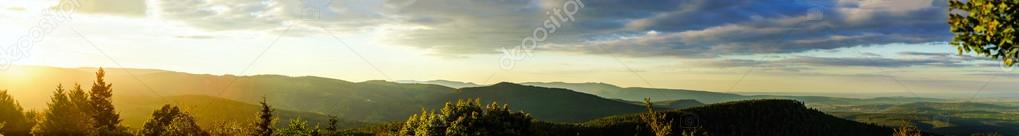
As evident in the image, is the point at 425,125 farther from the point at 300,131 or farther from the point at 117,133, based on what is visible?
the point at 117,133

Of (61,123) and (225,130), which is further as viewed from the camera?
(61,123)

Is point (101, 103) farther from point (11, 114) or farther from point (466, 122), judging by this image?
point (466, 122)

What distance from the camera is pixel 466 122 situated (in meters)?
41.2

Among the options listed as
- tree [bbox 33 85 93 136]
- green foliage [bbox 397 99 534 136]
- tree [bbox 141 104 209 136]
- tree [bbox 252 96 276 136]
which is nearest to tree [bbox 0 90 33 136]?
tree [bbox 33 85 93 136]

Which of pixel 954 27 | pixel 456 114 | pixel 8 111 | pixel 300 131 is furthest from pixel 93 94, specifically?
pixel 954 27

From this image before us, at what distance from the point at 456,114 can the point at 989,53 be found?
96.2ft

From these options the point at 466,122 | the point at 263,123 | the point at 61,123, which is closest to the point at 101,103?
the point at 61,123

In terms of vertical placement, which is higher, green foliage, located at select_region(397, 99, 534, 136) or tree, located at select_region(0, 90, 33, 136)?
green foliage, located at select_region(397, 99, 534, 136)

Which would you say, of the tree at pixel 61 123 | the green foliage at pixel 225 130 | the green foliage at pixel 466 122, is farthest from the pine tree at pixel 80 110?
the green foliage at pixel 466 122

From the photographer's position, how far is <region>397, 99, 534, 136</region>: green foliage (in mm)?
40938

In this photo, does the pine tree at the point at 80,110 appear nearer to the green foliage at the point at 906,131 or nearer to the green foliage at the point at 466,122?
the green foliage at the point at 466,122

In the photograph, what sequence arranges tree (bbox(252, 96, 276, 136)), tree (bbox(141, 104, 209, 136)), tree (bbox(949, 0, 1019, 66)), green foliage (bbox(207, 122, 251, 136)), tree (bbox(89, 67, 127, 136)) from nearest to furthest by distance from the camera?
1. tree (bbox(949, 0, 1019, 66))
2. tree (bbox(141, 104, 209, 136))
3. tree (bbox(252, 96, 276, 136))
4. green foliage (bbox(207, 122, 251, 136))
5. tree (bbox(89, 67, 127, 136))

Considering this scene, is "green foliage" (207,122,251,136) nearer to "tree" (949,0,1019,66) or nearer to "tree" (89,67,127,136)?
"tree" (89,67,127,136)

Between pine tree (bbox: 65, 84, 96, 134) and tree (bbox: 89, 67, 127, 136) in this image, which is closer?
pine tree (bbox: 65, 84, 96, 134)
